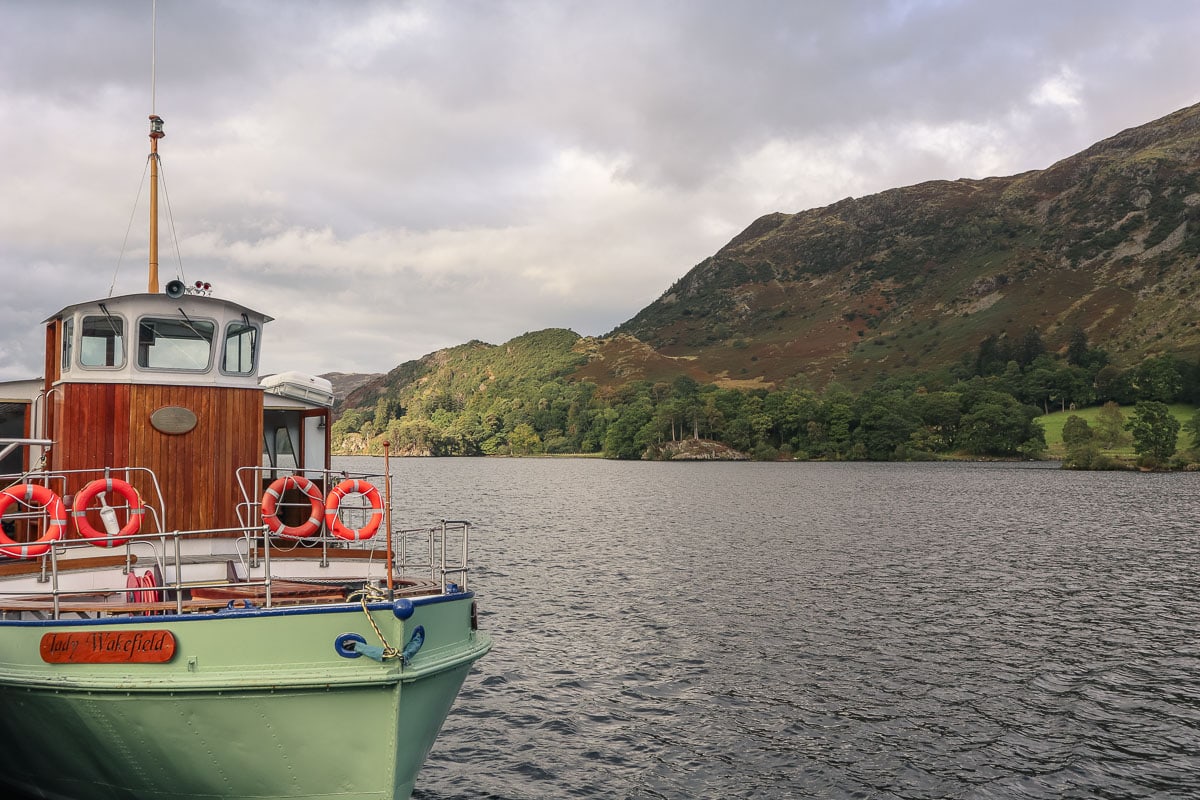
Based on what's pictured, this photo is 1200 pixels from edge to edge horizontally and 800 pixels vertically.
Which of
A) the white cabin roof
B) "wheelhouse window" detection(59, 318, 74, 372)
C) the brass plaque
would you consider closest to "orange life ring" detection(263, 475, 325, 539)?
the brass plaque

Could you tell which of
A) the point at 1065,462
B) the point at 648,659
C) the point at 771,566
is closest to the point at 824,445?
the point at 1065,462

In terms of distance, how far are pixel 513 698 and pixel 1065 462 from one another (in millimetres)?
108485

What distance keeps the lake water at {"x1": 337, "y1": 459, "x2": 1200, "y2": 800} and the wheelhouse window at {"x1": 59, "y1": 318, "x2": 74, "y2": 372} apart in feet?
28.2

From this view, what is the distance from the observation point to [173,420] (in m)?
12.7

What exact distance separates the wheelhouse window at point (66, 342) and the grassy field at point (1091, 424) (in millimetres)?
115143

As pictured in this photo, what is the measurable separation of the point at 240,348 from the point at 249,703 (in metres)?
6.57

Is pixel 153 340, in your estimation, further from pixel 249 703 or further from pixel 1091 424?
pixel 1091 424

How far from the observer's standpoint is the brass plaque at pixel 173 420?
41.3 feet

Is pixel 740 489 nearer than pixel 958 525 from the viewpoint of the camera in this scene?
No

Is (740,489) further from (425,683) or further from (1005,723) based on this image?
(425,683)

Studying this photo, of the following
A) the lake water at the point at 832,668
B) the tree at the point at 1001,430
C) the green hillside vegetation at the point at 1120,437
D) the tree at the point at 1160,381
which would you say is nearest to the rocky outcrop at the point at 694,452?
the tree at the point at 1001,430

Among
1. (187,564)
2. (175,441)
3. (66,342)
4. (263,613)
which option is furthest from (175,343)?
(263,613)

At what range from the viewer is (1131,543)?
39188 mm

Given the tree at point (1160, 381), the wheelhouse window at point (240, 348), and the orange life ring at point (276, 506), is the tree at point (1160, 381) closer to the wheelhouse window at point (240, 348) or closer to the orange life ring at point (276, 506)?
the orange life ring at point (276, 506)
